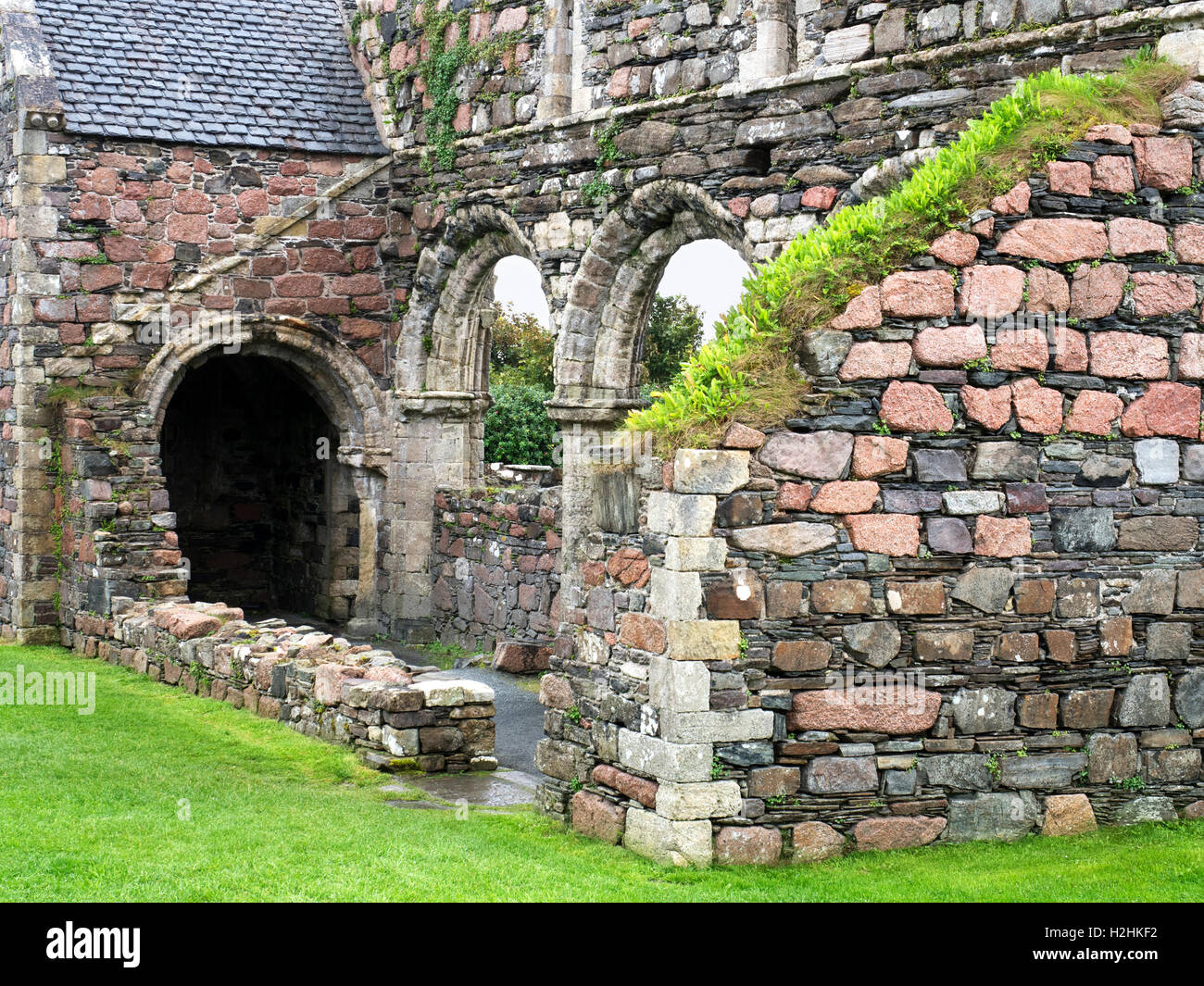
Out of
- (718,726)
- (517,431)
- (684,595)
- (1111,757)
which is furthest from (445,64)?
(1111,757)

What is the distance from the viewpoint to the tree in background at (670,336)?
1219 inches

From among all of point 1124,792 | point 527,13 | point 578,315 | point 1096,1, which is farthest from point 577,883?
point 527,13

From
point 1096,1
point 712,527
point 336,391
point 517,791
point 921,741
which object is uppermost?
point 1096,1

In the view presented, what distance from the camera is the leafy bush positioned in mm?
26297

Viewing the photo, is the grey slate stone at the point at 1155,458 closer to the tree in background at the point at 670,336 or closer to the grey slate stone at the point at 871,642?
the grey slate stone at the point at 871,642

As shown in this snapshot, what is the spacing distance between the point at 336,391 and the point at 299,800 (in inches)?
355

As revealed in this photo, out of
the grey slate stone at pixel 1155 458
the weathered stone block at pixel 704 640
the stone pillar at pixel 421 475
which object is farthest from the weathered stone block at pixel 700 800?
the stone pillar at pixel 421 475

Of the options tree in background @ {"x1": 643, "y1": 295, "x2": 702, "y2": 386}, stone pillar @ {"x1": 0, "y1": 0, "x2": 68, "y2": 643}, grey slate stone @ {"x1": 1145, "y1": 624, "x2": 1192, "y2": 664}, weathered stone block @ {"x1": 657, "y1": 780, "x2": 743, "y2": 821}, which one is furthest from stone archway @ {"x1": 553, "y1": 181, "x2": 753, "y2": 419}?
tree in background @ {"x1": 643, "y1": 295, "x2": 702, "y2": 386}

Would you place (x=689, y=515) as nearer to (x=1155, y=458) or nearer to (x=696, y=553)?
(x=696, y=553)

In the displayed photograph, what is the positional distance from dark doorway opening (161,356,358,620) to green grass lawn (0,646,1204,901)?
9889 millimetres

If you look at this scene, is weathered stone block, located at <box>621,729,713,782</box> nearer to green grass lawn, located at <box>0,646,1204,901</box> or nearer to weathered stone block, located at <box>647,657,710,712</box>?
weathered stone block, located at <box>647,657,710,712</box>

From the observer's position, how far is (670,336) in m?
30.9

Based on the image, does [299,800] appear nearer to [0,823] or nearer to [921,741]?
[0,823]

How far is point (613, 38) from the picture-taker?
15.2 metres
